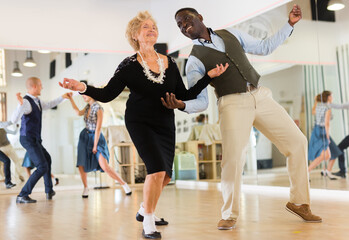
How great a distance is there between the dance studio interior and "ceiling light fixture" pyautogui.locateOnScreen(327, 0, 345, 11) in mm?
14

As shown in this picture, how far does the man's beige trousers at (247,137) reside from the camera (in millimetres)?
3049

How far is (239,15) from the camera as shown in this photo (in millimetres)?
6535

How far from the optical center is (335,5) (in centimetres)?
528

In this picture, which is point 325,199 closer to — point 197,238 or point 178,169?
point 197,238

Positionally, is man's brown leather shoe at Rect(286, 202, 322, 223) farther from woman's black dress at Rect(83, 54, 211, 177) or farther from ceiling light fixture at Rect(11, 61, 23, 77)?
ceiling light fixture at Rect(11, 61, 23, 77)

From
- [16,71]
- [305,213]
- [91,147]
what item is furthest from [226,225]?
[16,71]

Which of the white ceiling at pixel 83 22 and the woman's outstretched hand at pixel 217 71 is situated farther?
the white ceiling at pixel 83 22

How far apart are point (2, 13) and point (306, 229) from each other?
619 centimetres

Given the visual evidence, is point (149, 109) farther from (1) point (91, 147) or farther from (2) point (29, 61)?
(2) point (29, 61)

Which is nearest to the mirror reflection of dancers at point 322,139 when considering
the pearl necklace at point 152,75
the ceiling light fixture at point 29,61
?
the pearl necklace at point 152,75

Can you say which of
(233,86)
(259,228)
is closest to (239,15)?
(233,86)

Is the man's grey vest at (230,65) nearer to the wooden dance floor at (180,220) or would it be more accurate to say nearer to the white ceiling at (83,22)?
the wooden dance floor at (180,220)

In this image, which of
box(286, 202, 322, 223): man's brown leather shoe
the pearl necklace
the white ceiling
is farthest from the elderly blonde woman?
the white ceiling

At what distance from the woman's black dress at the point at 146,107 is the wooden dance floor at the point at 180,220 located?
20.4 inches
